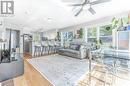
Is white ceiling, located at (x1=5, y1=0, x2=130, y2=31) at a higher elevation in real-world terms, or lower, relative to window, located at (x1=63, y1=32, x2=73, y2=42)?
higher

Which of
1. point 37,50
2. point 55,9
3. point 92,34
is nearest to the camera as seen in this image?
point 55,9

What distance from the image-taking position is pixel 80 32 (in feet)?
27.4

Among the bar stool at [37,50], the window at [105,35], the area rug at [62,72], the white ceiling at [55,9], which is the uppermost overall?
the white ceiling at [55,9]

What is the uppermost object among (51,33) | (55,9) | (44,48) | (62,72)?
(55,9)

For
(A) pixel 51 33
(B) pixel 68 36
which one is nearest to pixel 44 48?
(B) pixel 68 36

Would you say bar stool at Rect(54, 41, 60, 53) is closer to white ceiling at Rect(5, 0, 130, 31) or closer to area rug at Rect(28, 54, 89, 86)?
white ceiling at Rect(5, 0, 130, 31)

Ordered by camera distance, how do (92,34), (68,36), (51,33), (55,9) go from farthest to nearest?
(51,33)
(68,36)
(92,34)
(55,9)

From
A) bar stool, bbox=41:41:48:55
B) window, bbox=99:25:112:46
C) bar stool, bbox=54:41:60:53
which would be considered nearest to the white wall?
bar stool, bbox=54:41:60:53

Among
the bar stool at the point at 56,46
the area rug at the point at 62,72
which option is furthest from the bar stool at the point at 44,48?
the area rug at the point at 62,72

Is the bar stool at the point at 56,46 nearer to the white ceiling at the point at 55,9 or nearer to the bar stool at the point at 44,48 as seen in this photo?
the bar stool at the point at 44,48

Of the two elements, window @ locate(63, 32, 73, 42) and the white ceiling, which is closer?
the white ceiling

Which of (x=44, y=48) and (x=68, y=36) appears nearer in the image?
(x=44, y=48)

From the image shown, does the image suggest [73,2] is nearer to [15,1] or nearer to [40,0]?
[40,0]

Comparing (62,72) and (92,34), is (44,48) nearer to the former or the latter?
(92,34)
